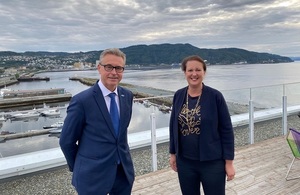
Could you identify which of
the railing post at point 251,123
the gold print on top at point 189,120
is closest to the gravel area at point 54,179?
the railing post at point 251,123

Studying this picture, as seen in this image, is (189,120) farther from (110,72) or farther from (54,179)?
(54,179)

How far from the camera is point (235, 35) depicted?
1567 inches

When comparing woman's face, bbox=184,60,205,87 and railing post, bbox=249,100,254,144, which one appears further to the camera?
railing post, bbox=249,100,254,144

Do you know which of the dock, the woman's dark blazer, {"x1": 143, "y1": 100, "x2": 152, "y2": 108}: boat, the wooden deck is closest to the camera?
the woman's dark blazer

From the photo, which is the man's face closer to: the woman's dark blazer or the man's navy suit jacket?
the man's navy suit jacket

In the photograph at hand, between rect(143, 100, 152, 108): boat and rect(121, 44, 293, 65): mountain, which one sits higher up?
rect(121, 44, 293, 65): mountain

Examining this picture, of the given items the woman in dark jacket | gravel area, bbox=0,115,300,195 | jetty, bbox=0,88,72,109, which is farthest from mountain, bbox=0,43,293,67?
the woman in dark jacket

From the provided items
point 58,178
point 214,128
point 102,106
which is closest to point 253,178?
point 214,128

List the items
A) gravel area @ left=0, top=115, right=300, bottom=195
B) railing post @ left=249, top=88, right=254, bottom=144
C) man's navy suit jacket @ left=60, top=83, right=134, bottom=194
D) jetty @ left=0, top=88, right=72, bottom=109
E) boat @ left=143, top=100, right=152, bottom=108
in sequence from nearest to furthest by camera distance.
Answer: man's navy suit jacket @ left=60, top=83, right=134, bottom=194 → gravel area @ left=0, top=115, right=300, bottom=195 → boat @ left=143, top=100, right=152, bottom=108 → railing post @ left=249, top=88, right=254, bottom=144 → jetty @ left=0, top=88, right=72, bottom=109

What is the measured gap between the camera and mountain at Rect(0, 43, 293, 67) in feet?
250

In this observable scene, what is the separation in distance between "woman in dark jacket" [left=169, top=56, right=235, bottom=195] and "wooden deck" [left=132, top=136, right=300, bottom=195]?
1.17m

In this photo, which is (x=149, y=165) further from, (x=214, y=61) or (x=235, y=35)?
(x=214, y=61)

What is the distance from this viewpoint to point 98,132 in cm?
125

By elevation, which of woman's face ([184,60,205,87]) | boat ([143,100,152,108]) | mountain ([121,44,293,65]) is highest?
mountain ([121,44,293,65])
